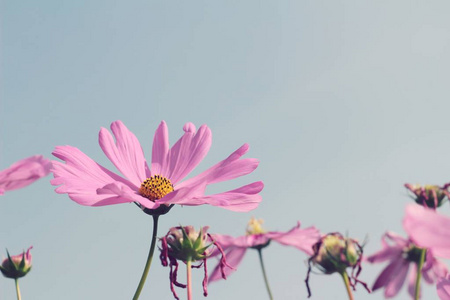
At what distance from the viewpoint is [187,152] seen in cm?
124

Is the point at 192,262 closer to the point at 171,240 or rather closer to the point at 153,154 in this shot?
the point at 171,240

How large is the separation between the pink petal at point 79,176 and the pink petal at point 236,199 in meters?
0.11

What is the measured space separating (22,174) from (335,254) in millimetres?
671

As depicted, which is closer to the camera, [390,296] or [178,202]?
[178,202]

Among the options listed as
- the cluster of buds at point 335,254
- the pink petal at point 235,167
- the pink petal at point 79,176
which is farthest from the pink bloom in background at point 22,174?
the cluster of buds at point 335,254

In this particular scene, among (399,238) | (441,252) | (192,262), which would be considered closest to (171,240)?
(192,262)

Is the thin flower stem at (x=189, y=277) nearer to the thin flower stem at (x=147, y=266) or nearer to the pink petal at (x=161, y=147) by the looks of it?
the thin flower stem at (x=147, y=266)

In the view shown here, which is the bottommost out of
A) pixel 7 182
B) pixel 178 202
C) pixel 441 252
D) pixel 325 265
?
pixel 441 252

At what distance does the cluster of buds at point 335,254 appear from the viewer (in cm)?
110

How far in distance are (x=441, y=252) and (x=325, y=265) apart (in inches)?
28.4

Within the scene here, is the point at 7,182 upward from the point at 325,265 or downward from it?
upward

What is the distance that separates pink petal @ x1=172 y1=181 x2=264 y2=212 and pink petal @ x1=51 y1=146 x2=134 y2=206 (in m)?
0.11

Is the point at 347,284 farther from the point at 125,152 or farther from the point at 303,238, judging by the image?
the point at 125,152

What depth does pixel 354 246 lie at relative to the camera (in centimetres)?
116
